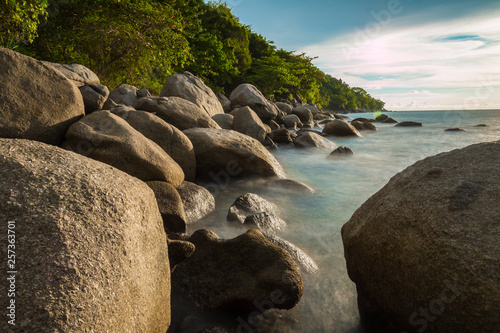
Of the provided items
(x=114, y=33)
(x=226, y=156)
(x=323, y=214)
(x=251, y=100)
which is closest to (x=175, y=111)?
(x=226, y=156)

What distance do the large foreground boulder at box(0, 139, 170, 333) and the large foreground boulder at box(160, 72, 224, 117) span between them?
755 centimetres

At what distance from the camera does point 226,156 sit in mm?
6391

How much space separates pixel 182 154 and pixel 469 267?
469 cm

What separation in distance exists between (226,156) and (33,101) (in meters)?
3.53

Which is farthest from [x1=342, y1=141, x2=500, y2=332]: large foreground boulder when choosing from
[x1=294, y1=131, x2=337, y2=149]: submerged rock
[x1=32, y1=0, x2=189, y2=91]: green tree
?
[x1=32, y1=0, x2=189, y2=91]: green tree

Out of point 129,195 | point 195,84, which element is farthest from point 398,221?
point 195,84

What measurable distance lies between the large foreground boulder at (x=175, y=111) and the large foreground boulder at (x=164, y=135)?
1569 mm

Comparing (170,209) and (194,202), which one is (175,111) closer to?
(194,202)

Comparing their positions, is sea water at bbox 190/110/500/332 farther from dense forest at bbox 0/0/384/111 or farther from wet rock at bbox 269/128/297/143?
dense forest at bbox 0/0/384/111

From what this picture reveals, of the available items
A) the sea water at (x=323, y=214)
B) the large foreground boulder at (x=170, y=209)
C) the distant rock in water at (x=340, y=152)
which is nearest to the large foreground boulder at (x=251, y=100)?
the sea water at (x=323, y=214)

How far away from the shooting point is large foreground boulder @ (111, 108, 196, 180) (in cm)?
528

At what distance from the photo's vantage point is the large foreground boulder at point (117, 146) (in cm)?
388

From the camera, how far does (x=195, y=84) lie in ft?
35.3

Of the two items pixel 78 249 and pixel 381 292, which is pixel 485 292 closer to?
pixel 381 292
